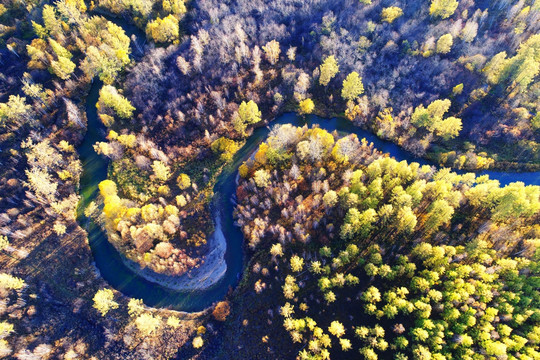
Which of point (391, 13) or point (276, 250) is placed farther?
point (391, 13)

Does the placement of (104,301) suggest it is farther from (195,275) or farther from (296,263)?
(296,263)

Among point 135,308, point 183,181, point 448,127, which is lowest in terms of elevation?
point 135,308

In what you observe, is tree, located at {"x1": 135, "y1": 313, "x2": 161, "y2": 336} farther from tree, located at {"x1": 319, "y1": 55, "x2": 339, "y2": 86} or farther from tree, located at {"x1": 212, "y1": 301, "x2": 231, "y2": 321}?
tree, located at {"x1": 319, "y1": 55, "x2": 339, "y2": 86}

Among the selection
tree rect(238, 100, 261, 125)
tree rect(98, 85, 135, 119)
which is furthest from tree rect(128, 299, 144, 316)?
tree rect(238, 100, 261, 125)

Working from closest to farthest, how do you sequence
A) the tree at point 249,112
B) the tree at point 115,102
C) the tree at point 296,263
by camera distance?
the tree at point 296,263, the tree at point 115,102, the tree at point 249,112

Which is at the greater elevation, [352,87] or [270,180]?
[352,87]

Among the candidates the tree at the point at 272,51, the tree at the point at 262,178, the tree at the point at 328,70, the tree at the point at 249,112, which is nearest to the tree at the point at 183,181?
the tree at the point at 262,178

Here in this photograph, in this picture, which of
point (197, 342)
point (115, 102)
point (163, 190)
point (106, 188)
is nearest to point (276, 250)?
point (197, 342)

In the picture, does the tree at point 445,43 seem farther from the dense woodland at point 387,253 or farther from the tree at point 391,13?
the dense woodland at point 387,253
